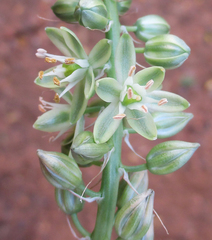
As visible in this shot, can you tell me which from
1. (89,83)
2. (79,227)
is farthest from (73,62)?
(79,227)

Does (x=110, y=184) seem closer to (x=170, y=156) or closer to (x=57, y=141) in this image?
(x=170, y=156)

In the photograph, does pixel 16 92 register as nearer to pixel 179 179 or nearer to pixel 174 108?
pixel 179 179

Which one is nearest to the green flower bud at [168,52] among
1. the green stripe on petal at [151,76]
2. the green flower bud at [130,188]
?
the green stripe on petal at [151,76]

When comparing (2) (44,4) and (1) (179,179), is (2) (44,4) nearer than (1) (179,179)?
No

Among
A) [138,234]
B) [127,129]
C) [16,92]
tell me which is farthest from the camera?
[16,92]

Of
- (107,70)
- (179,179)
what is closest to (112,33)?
(107,70)

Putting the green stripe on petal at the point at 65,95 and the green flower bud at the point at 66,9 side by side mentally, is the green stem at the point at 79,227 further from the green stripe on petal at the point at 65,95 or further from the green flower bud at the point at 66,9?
the green flower bud at the point at 66,9

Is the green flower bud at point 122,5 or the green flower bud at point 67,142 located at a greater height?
the green flower bud at point 122,5
